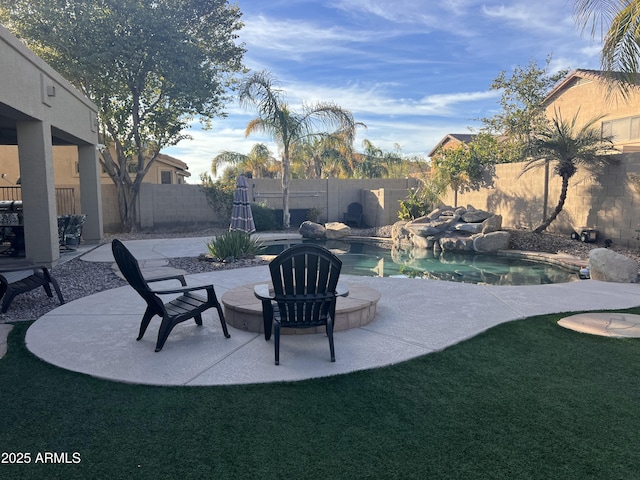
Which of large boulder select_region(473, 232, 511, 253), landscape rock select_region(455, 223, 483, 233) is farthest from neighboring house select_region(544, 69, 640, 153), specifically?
large boulder select_region(473, 232, 511, 253)

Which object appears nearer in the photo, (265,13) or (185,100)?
(265,13)

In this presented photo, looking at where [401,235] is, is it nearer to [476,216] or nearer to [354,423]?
[476,216]

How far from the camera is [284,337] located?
15.3 feet

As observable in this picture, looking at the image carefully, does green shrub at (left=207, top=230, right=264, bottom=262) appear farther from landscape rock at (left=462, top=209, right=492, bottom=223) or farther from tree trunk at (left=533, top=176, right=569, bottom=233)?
tree trunk at (left=533, top=176, right=569, bottom=233)

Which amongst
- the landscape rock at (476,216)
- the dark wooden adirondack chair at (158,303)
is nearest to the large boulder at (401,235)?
the landscape rock at (476,216)

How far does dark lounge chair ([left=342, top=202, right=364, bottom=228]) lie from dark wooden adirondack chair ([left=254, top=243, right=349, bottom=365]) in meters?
16.1

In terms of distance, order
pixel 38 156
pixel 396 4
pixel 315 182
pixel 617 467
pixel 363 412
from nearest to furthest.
Answer: pixel 617 467 < pixel 363 412 < pixel 38 156 < pixel 396 4 < pixel 315 182

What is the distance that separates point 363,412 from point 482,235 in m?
10.7

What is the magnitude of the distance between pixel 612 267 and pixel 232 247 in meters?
7.29

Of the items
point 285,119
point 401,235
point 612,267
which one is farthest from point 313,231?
point 612,267

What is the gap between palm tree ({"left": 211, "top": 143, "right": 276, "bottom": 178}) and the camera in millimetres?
31906

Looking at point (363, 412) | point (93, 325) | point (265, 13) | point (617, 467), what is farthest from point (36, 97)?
point (617, 467)

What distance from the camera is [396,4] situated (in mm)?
12312

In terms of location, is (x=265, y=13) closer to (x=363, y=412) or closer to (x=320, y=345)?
(x=320, y=345)
